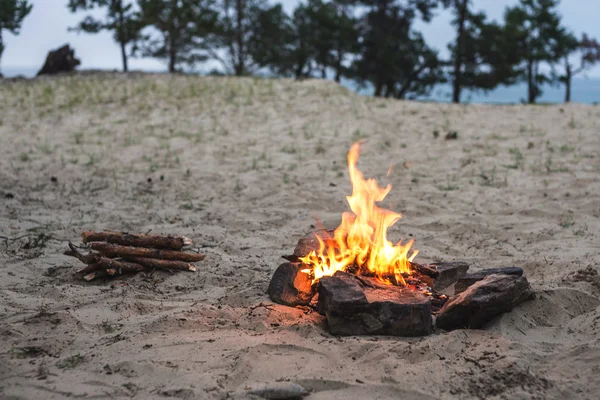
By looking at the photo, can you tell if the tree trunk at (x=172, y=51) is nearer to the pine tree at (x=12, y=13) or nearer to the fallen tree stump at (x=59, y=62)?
the fallen tree stump at (x=59, y=62)

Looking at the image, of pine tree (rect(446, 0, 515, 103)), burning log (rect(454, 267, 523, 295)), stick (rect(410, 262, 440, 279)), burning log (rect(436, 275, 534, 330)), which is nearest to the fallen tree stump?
pine tree (rect(446, 0, 515, 103))

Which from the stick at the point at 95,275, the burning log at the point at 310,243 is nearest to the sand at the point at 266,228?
the stick at the point at 95,275

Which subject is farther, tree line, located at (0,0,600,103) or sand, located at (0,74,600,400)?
tree line, located at (0,0,600,103)

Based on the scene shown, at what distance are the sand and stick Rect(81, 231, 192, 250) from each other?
302mm

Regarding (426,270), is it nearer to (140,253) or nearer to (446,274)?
(446,274)

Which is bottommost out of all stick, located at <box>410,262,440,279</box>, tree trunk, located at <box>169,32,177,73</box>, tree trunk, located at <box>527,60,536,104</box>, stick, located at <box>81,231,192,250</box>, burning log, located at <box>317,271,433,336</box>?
burning log, located at <box>317,271,433,336</box>

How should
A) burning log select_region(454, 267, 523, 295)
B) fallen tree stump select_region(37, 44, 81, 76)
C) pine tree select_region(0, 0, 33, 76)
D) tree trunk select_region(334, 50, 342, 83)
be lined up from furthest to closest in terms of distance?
tree trunk select_region(334, 50, 342, 83) < fallen tree stump select_region(37, 44, 81, 76) < pine tree select_region(0, 0, 33, 76) < burning log select_region(454, 267, 523, 295)

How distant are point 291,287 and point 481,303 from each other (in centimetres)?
135

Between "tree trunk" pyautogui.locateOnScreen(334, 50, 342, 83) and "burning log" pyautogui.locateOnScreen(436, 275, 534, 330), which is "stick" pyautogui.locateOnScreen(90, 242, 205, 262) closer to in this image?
"burning log" pyautogui.locateOnScreen(436, 275, 534, 330)

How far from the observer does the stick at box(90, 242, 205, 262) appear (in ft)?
15.6

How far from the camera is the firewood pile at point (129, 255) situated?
468 centimetres

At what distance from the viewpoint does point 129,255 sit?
483cm

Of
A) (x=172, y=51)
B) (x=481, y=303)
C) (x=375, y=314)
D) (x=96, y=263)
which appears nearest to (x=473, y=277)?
(x=481, y=303)

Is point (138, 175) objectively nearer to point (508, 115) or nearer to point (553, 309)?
point (553, 309)
